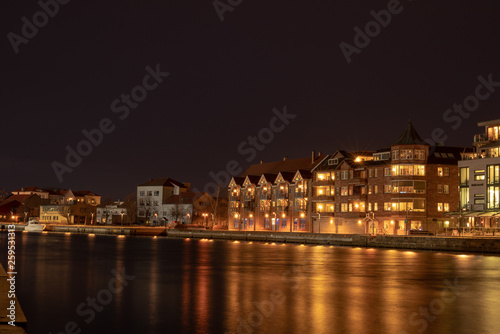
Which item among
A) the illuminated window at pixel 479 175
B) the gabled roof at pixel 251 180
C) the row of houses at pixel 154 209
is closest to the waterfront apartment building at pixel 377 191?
the illuminated window at pixel 479 175

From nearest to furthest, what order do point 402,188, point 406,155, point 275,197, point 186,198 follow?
point 402,188 < point 406,155 < point 275,197 < point 186,198

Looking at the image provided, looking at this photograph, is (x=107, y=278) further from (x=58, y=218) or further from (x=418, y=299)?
(x=58, y=218)

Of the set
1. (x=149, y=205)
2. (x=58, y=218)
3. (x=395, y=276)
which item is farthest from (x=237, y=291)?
(x=58, y=218)

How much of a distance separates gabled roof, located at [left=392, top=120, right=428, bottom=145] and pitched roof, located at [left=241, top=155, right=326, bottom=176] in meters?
25.5

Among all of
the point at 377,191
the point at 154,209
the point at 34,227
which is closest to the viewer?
the point at 377,191

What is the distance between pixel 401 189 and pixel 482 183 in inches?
445

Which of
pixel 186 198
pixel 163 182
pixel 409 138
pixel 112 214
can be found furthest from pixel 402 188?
pixel 112 214

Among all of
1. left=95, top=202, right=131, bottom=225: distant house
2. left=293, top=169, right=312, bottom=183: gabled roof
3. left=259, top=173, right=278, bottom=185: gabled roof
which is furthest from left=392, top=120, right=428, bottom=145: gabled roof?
left=95, top=202, right=131, bottom=225: distant house

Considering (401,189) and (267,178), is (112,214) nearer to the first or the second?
(267,178)

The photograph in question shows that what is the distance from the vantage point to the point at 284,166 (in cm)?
12406

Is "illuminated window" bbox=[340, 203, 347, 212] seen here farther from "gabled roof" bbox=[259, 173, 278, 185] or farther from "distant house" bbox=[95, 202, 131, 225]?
"distant house" bbox=[95, 202, 131, 225]


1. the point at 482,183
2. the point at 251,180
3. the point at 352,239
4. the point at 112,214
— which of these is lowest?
the point at 352,239

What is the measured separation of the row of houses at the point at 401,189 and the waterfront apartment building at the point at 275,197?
0.26m

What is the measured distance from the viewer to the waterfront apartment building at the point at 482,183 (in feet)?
251
